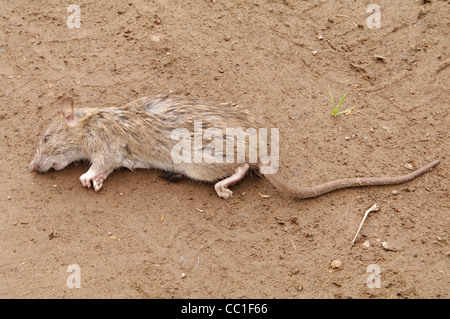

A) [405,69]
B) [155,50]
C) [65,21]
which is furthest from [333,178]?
[65,21]

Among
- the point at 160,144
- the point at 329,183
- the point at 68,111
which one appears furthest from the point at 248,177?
the point at 68,111

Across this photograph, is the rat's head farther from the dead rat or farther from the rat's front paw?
the rat's front paw

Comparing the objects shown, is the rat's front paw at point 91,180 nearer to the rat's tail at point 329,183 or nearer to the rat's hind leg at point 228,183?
the rat's hind leg at point 228,183

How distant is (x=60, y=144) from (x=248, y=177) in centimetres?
213

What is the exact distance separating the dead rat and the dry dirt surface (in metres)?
0.15

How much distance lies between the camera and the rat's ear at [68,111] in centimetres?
482

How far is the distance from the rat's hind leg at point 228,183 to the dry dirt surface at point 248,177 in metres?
0.11

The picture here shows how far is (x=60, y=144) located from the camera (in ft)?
16.2

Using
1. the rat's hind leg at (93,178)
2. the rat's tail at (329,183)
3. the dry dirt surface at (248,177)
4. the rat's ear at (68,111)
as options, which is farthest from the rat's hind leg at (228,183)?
the rat's ear at (68,111)

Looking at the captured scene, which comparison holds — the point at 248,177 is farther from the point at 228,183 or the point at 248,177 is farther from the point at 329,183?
the point at 329,183

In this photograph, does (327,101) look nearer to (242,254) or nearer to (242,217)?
(242,217)

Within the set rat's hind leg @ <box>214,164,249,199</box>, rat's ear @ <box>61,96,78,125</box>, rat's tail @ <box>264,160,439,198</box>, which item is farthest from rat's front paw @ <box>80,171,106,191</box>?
rat's tail @ <box>264,160,439,198</box>

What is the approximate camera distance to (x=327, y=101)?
554 centimetres

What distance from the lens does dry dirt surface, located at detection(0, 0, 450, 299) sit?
162 inches
